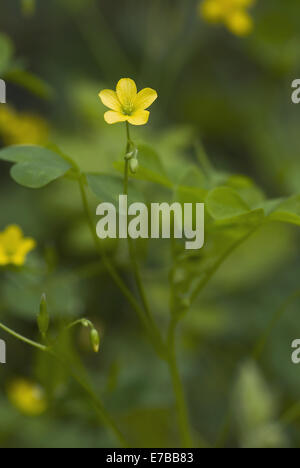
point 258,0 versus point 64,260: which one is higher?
point 258,0

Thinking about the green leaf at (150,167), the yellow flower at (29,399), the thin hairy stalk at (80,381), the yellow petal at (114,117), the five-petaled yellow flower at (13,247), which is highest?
the green leaf at (150,167)

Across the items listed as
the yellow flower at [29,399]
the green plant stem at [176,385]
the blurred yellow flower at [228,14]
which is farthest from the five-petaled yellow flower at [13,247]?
the blurred yellow flower at [228,14]

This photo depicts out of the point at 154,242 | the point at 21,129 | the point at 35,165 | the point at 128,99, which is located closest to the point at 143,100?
the point at 128,99

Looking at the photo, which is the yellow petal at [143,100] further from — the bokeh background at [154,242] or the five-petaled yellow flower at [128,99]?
the bokeh background at [154,242]

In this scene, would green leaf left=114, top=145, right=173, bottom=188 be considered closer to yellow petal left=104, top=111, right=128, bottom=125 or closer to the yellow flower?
yellow petal left=104, top=111, right=128, bottom=125

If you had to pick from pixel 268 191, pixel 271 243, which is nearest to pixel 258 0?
pixel 268 191

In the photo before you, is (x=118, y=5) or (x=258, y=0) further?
(x=118, y=5)
